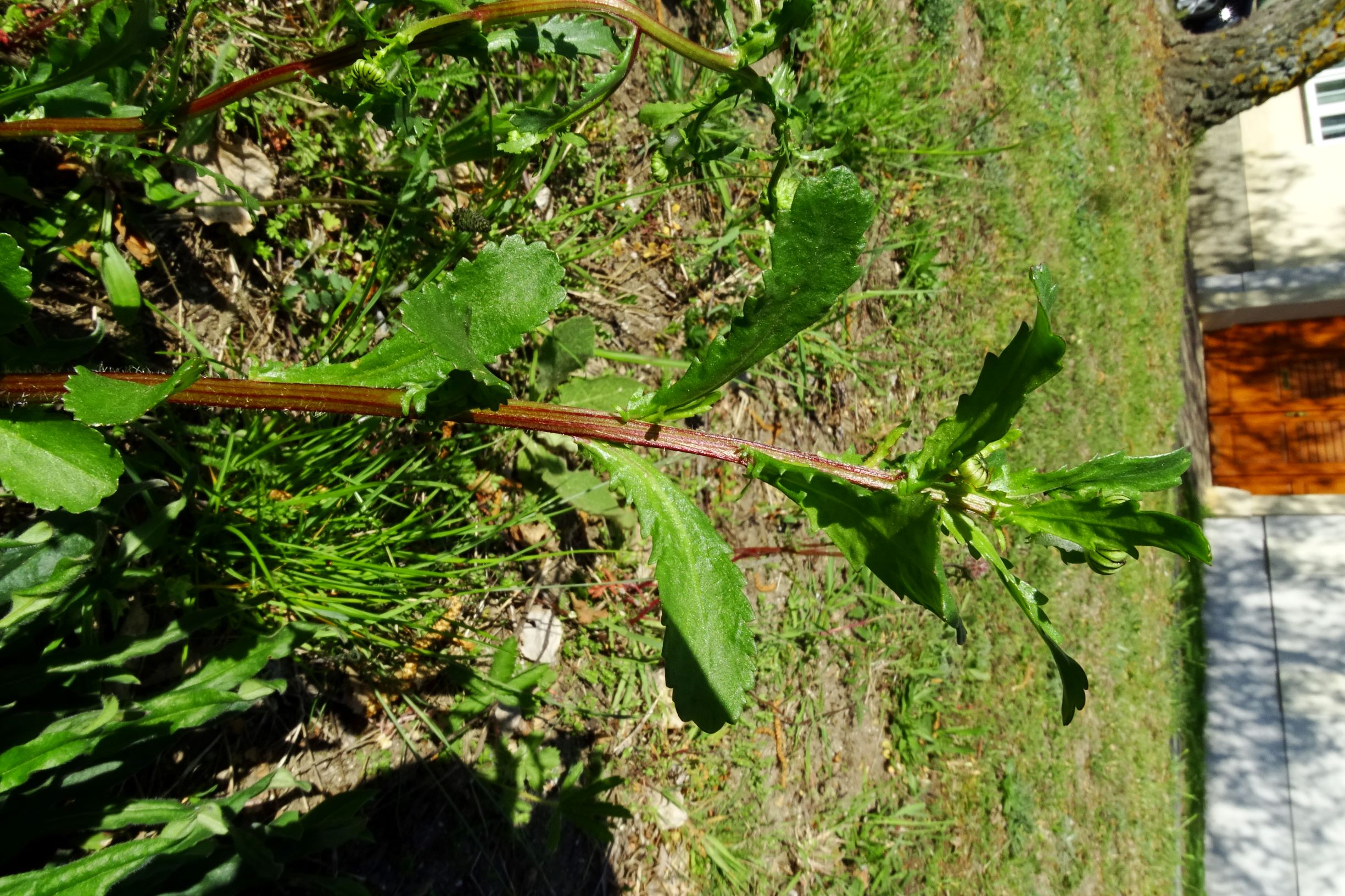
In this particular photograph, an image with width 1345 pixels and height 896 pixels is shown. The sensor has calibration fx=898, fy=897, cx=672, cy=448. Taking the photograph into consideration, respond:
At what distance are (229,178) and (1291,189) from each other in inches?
371

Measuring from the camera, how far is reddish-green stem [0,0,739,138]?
138 cm

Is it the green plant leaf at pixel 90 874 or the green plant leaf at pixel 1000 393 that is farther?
the green plant leaf at pixel 90 874

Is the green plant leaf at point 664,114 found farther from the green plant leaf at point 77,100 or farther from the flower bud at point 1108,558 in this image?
the flower bud at point 1108,558

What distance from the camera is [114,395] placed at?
1214mm

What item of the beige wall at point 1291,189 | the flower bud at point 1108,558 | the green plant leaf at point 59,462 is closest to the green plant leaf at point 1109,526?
the flower bud at point 1108,558

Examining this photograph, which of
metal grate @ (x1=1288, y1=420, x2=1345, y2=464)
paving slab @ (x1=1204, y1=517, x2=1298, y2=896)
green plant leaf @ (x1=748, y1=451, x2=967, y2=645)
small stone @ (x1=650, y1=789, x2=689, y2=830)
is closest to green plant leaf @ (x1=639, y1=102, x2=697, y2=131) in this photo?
green plant leaf @ (x1=748, y1=451, x2=967, y2=645)

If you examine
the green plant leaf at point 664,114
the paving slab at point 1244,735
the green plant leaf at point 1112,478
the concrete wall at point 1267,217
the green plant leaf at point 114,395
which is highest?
the green plant leaf at point 114,395

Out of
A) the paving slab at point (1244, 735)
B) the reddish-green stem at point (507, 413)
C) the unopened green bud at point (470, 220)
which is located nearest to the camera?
the reddish-green stem at point (507, 413)

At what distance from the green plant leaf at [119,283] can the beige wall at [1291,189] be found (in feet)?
30.7

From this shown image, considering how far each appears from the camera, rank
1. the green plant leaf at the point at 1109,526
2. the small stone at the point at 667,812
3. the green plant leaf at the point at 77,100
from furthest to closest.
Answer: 1. the small stone at the point at 667,812
2. the green plant leaf at the point at 77,100
3. the green plant leaf at the point at 1109,526

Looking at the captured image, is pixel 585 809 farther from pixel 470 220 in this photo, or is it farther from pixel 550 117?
pixel 550 117

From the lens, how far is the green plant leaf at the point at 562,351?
248 centimetres

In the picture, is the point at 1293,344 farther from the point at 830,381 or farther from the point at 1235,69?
→ the point at 830,381

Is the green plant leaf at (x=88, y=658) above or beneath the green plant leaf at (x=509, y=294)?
beneath
